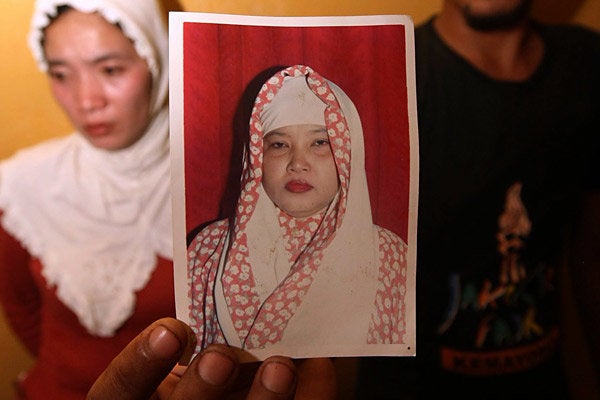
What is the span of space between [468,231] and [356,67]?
216mm

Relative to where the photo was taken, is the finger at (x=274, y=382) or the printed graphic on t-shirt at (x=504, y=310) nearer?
the finger at (x=274, y=382)

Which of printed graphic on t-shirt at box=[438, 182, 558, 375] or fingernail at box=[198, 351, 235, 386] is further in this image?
printed graphic on t-shirt at box=[438, 182, 558, 375]

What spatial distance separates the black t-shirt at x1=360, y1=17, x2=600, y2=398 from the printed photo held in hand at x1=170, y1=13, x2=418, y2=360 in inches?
2.0

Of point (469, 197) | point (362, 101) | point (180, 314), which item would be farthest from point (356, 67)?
point (180, 314)

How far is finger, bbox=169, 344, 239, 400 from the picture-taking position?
16.3 inches

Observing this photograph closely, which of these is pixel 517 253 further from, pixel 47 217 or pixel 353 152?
pixel 47 217

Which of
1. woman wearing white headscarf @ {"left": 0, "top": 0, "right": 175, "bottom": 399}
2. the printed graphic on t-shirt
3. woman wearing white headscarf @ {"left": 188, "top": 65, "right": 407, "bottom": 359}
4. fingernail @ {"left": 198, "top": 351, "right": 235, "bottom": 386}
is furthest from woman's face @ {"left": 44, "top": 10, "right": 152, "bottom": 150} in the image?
the printed graphic on t-shirt

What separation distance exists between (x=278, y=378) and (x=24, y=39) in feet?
1.38

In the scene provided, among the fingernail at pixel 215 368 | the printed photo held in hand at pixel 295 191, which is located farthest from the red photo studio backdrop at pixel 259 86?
the fingernail at pixel 215 368

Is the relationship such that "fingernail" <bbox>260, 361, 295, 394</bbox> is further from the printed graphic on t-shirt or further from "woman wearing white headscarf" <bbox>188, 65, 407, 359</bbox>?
the printed graphic on t-shirt

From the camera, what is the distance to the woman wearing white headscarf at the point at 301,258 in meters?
0.46

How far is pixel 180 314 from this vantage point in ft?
1.51

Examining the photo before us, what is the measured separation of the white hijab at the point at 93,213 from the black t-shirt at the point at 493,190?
0.29 meters

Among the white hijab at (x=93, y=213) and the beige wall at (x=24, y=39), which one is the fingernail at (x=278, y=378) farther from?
the beige wall at (x=24, y=39)
